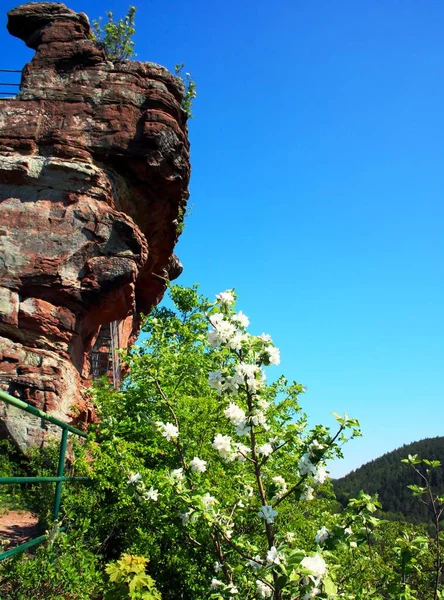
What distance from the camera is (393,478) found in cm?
9256

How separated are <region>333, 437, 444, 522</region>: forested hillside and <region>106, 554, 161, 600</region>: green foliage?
74831 mm

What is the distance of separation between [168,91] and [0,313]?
377 inches

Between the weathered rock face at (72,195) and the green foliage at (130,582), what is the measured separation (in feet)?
19.2

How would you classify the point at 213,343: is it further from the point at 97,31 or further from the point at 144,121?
the point at 97,31

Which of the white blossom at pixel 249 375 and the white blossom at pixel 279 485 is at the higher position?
the white blossom at pixel 249 375

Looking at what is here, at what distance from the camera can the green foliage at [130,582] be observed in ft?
14.3

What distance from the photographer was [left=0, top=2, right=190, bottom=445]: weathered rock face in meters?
11.1

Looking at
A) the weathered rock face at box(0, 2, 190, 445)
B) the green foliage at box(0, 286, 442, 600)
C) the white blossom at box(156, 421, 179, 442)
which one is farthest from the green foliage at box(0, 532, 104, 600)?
the weathered rock face at box(0, 2, 190, 445)

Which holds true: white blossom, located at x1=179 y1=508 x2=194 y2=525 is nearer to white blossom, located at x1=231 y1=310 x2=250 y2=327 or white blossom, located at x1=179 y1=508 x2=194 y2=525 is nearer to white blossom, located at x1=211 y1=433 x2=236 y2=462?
white blossom, located at x1=211 y1=433 x2=236 y2=462

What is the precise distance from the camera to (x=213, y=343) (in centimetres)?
318

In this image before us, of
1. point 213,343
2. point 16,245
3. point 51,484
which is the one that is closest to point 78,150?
point 16,245

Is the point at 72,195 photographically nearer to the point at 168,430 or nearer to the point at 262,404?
the point at 168,430

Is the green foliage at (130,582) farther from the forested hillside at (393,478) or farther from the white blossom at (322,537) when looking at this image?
the forested hillside at (393,478)

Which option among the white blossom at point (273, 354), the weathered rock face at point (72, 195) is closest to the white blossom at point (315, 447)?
the white blossom at point (273, 354)
